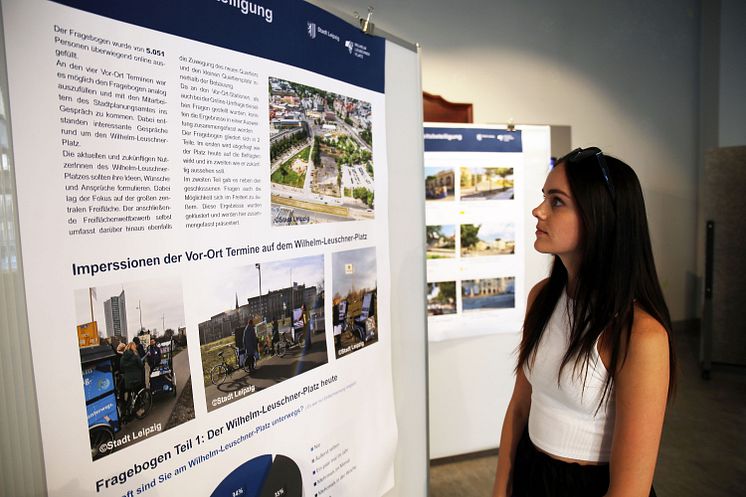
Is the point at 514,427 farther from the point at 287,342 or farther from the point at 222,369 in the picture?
the point at 222,369

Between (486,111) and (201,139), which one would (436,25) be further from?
(201,139)

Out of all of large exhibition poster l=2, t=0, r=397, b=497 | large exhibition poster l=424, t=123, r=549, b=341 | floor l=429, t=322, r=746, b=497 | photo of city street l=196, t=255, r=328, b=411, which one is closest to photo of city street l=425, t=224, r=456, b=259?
large exhibition poster l=424, t=123, r=549, b=341

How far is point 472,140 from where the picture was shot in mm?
2701

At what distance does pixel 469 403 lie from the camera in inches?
116

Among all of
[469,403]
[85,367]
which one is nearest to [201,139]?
[85,367]

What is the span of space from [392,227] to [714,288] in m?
4.07

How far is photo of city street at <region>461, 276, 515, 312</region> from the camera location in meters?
2.77

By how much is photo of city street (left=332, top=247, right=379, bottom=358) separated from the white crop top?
1.72 ft

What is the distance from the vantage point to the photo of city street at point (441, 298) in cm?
272

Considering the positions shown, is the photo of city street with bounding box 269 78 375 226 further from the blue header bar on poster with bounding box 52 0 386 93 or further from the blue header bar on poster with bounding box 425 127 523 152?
the blue header bar on poster with bounding box 425 127 523 152

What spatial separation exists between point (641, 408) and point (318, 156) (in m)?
1.03

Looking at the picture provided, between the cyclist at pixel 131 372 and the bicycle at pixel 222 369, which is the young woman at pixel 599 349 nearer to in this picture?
the bicycle at pixel 222 369

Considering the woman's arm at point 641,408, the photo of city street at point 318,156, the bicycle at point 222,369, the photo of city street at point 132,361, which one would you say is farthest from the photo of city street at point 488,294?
the photo of city street at point 132,361

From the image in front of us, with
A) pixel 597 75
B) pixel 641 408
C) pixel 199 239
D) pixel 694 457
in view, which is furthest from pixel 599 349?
pixel 597 75
